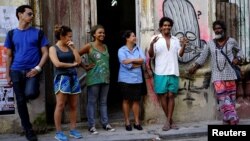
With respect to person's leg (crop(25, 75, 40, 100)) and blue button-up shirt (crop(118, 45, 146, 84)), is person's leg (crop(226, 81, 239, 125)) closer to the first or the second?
blue button-up shirt (crop(118, 45, 146, 84))

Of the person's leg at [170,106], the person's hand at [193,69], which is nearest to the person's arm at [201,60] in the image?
the person's hand at [193,69]

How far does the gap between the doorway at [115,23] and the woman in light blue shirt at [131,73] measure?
2.28 meters

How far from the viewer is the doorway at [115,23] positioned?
33.2ft

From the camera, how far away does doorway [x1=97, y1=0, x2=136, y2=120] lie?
10.1 meters

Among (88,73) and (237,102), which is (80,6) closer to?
(88,73)

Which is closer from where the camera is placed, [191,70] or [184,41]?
[184,41]

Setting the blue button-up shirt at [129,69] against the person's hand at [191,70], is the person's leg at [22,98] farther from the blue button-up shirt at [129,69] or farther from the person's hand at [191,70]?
the person's hand at [191,70]

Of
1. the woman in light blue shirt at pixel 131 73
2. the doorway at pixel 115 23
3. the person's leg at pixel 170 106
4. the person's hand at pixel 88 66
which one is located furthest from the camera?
the doorway at pixel 115 23

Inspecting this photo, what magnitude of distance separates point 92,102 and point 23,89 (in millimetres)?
1215

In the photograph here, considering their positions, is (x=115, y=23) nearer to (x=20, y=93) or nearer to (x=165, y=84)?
(x=165, y=84)

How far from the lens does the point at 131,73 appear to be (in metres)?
7.37

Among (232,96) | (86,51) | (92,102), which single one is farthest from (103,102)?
(232,96)

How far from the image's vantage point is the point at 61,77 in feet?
21.9

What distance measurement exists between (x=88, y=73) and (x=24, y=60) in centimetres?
114
